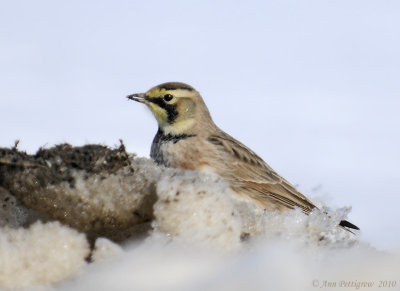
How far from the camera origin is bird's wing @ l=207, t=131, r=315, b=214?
342 inches

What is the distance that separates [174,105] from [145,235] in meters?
4.43

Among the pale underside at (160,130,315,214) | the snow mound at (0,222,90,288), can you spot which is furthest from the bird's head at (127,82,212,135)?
the snow mound at (0,222,90,288)

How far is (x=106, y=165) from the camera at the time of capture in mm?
4875

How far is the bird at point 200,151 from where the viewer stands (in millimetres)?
8578

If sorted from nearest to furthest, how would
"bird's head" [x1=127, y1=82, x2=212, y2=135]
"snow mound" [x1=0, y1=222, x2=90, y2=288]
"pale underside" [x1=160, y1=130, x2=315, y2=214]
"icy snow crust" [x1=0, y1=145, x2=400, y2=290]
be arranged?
"icy snow crust" [x1=0, y1=145, x2=400, y2=290]
"snow mound" [x1=0, y1=222, x2=90, y2=288]
"pale underside" [x1=160, y1=130, x2=315, y2=214]
"bird's head" [x1=127, y1=82, x2=212, y2=135]

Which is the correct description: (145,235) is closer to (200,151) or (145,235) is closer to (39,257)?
(39,257)

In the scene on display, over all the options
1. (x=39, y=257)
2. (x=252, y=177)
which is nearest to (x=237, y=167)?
(x=252, y=177)

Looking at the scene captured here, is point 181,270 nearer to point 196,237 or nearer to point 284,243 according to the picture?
point 196,237

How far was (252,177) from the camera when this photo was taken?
8961 mm

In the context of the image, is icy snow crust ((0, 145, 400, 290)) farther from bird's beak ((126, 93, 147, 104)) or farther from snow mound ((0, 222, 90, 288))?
bird's beak ((126, 93, 147, 104))

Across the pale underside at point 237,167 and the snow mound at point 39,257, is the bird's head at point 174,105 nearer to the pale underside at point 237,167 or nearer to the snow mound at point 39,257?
the pale underside at point 237,167

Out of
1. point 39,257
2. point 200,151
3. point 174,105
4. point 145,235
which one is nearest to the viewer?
point 39,257

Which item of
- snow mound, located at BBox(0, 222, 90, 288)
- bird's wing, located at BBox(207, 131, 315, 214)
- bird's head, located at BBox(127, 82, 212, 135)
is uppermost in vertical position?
bird's head, located at BBox(127, 82, 212, 135)

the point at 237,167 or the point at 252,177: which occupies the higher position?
the point at 237,167
